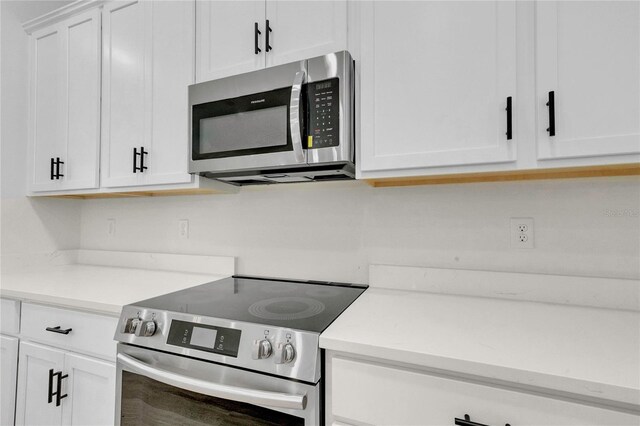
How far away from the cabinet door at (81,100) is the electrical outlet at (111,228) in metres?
0.37

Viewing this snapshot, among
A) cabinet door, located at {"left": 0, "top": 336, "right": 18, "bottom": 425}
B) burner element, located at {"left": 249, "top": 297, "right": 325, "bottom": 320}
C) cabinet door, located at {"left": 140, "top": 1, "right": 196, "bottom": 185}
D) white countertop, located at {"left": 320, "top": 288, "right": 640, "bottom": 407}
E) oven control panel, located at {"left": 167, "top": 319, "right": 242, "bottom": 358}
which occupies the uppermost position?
cabinet door, located at {"left": 140, "top": 1, "right": 196, "bottom": 185}

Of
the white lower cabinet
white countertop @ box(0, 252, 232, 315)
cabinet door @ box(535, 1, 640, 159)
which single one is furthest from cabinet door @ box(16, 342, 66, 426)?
cabinet door @ box(535, 1, 640, 159)

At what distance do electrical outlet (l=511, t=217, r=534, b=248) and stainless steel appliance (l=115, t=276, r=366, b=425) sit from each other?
68cm

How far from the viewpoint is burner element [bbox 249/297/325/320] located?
100cm

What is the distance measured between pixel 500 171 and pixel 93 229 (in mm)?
2447

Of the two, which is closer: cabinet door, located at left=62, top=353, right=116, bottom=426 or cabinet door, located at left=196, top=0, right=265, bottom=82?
cabinet door, located at left=62, top=353, right=116, bottom=426

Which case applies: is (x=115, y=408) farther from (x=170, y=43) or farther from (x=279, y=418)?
(x=170, y=43)

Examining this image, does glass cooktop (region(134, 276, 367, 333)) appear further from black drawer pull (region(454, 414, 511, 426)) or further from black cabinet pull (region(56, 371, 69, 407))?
black cabinet pull (region(56, 371, 69, 407))

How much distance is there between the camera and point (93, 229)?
212 cm

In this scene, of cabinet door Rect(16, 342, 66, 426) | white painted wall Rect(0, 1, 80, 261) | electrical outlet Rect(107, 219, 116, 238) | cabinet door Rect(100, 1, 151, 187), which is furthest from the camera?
electrical outlet Rect(107, 219, 116, 238)

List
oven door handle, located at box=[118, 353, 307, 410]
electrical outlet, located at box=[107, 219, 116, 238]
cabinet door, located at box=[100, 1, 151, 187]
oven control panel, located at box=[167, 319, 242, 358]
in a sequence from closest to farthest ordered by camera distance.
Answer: oven door handle, located at box=[118, 353, 307, 410] < oven control panel, located at box=[167, 319, 242, 358] < cabinet door, located at box=[100, 1, 151, 187] < electrical outlet, located at box=[107, 219, 116, 238]

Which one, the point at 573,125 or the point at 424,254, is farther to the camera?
the point at 424,254

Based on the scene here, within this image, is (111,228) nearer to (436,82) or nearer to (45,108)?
(45,108)

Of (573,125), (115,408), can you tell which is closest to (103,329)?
(115,408)
